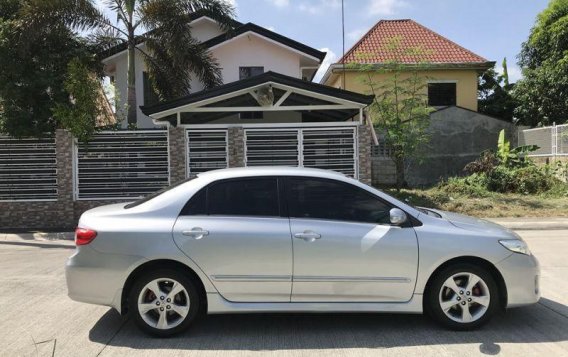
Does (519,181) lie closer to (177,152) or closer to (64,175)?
(177,152)

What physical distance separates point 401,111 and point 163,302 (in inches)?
590

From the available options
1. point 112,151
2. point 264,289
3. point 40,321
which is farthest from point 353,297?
point 112,151

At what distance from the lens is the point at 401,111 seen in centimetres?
1870

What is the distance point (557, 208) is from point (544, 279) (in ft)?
30.6

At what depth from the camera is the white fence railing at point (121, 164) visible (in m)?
13.9

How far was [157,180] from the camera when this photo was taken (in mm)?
14062

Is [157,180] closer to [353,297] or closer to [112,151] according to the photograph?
[112,151]

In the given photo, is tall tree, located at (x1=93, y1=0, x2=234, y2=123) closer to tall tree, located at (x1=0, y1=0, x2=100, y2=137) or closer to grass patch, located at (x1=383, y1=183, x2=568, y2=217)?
tall tree, located at (x1=0, y1=0, x2=100, y2=137)

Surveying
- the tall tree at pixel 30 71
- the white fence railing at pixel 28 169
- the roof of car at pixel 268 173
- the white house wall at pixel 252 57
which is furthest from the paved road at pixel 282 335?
the white house wall at pixel 252 57

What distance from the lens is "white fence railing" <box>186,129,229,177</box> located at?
14148 mm

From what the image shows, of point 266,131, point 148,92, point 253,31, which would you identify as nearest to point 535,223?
point 266,131

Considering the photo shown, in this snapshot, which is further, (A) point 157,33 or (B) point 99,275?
(A) point 157,33

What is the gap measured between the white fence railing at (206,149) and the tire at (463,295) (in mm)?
9584

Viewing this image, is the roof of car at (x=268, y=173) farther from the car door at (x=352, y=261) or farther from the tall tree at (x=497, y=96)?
the tall tree at (x=497, y=96)
